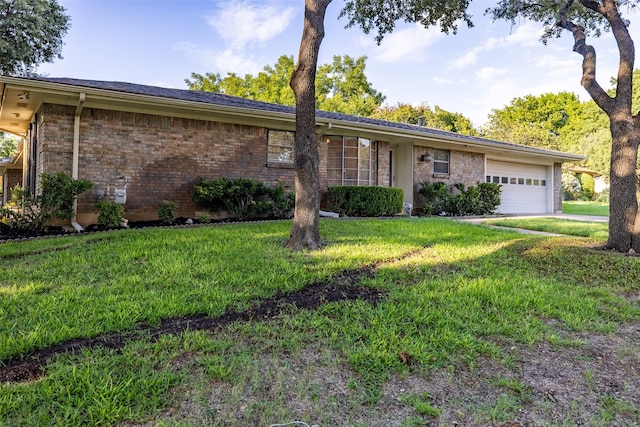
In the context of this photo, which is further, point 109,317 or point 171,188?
point 171,188

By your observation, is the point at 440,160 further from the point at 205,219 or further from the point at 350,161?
the point at 205,219

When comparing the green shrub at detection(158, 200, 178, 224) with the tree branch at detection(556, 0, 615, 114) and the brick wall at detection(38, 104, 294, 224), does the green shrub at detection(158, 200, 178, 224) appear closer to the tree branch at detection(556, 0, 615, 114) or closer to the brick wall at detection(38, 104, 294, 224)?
the brick wall at detection(38, 104, 294, 224)

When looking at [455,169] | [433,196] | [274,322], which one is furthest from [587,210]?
[274,322]

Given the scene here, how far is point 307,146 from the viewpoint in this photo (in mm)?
5637

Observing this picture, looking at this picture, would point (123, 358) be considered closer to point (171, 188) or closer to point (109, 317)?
point (109, 317)

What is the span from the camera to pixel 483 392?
2.06 m

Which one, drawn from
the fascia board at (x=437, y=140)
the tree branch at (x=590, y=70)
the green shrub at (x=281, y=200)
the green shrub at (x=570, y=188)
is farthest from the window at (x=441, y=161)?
the green shrub at (x=570, y=188)

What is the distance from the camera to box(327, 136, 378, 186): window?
457 inches

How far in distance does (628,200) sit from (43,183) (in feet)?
33.3

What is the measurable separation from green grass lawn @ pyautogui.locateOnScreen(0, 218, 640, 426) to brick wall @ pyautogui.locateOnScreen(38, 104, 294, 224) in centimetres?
290

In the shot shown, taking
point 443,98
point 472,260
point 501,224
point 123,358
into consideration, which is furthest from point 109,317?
point 443,98

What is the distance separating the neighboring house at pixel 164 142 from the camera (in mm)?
7793

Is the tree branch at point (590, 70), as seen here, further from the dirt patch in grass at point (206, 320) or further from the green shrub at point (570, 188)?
the green shrub at point (570, 188)

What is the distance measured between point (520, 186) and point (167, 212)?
15.0 meters
